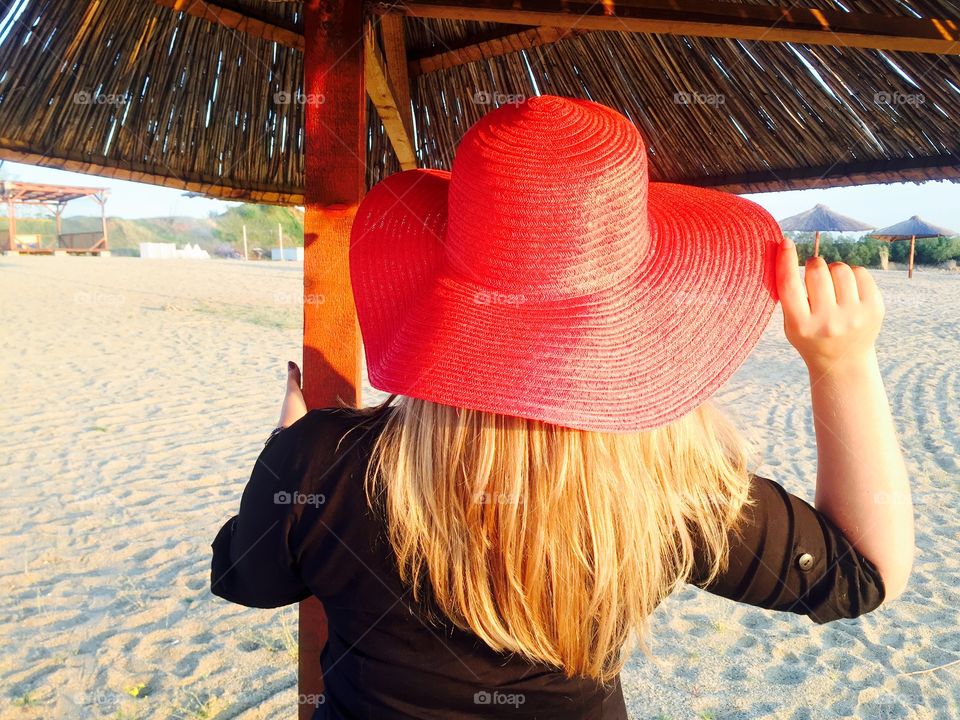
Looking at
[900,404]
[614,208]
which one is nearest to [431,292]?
[614,208]

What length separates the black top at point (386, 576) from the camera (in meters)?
0.76

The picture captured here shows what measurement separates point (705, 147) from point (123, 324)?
1070cm

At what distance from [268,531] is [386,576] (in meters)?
0.14

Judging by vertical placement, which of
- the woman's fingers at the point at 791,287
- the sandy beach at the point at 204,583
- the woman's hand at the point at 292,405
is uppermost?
the woman's fingers at the point at 791,287

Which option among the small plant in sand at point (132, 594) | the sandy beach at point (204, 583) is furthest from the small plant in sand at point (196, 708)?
the small plant in sand at point (132, 594)

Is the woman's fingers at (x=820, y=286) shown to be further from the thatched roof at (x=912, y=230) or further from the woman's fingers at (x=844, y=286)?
the thatched roof at (x=912, y=230)

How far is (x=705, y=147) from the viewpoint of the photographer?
Answer: 2.33 m

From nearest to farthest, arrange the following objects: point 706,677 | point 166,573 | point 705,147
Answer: point 705,147 → point 706,677 → point 166,573

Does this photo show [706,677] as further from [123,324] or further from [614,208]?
[123,324]

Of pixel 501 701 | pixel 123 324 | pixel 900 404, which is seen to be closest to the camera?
pixel 501 701

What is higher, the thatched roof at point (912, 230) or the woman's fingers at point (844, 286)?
the woman's fingers at point (844, 286)

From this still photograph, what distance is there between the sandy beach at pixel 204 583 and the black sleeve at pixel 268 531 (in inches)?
24.3

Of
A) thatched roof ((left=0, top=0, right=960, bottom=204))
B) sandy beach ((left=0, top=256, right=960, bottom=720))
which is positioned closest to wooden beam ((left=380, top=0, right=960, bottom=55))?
thatched roof ((left=0, top=0, right=960, bottom=204))

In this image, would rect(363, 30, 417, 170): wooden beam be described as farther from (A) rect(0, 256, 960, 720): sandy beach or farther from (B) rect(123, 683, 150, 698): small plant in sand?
(B) rect(123, 683, 150, 698): small plant in sand
